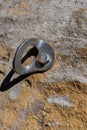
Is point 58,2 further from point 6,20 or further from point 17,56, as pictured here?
point 17,56

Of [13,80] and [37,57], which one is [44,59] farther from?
[13,80]

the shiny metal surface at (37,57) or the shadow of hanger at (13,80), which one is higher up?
the shiny metal surface at (37,57)

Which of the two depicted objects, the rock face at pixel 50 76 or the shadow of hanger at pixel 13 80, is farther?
the shadow of hanger at pixel 13 80

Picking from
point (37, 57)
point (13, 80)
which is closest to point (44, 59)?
point (37, 57)

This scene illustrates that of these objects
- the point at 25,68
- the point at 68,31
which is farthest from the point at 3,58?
the point at 68,31
